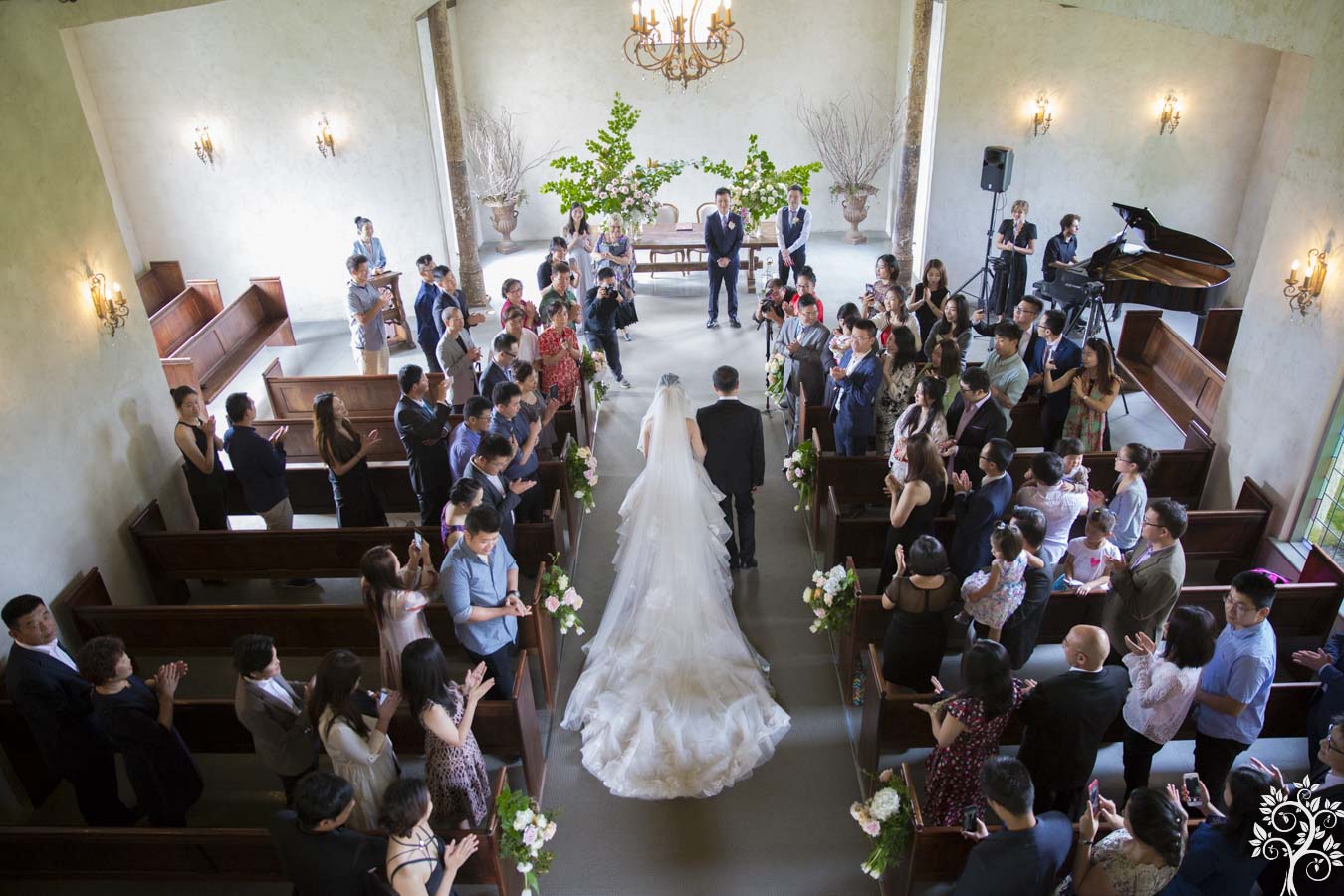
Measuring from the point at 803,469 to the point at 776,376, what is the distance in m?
1.77

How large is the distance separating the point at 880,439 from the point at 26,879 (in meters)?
6.18

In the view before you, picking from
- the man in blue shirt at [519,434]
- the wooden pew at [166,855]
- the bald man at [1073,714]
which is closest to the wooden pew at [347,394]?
the man in blue shirt at [519,434]

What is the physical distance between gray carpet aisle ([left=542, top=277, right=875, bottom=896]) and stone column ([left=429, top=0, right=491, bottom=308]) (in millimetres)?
6708

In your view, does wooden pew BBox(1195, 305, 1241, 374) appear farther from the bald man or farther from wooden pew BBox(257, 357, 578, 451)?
wooden pew BBox(257, 357, 578, 451)

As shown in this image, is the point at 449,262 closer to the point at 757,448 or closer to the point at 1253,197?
the point at 757,448

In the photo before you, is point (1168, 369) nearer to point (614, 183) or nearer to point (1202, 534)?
point (1202, 534)

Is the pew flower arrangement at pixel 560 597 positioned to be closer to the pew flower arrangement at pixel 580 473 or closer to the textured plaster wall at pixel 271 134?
the pew flower arrangement at pixel 580 473

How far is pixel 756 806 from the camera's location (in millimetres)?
5312

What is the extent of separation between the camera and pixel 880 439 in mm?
7547

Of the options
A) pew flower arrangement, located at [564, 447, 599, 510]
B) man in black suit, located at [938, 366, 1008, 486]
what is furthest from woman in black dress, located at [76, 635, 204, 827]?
man in black suit, located at [938, 366, 1008, 486]

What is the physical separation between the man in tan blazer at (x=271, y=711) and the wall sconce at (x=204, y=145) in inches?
384

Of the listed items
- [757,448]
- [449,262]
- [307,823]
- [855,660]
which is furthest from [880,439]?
[449,262]

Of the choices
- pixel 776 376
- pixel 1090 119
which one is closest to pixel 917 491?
pixel 776 376

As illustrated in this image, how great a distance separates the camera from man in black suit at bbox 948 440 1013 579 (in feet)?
18.0
